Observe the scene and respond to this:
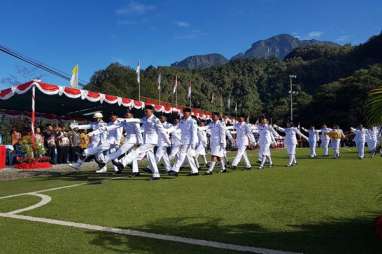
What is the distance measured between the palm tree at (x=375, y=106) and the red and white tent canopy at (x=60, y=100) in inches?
630

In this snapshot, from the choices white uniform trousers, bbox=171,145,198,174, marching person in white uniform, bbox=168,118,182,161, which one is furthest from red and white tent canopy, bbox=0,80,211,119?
white uniform trousers, bbox=171,145,198,174

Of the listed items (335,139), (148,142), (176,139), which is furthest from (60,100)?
(335,139)

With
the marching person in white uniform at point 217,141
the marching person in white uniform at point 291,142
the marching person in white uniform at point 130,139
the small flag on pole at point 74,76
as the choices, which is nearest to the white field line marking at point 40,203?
the marching person in white uniform at point 130,139

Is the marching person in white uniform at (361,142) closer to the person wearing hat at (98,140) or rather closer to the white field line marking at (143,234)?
the person wearing hat at (98,140)

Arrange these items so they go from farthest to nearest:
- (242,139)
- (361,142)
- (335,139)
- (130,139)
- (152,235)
Answer: (335,139) < (361,142) < (242,139) < (130,139) < (152,235)

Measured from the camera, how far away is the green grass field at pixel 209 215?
18.1 feet

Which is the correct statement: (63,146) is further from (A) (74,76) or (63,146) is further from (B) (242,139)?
(B) (242,139)

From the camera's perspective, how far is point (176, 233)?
6117 millimetres

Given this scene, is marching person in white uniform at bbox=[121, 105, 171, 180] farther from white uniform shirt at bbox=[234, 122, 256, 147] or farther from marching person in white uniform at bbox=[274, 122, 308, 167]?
marching person in white uniform at bbox=[274, 122, 308, 167]

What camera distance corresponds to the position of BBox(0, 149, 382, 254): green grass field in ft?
18.1

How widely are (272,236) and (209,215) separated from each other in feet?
5.37

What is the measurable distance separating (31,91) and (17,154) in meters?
3.04

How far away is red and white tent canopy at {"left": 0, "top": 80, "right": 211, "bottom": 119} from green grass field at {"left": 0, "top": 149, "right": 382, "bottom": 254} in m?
8.46

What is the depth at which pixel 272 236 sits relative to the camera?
19.1ft
